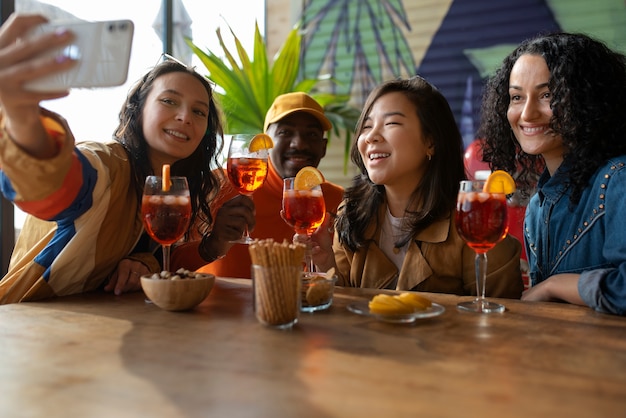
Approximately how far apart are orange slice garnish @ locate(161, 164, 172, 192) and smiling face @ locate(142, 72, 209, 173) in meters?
0.55

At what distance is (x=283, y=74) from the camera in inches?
170

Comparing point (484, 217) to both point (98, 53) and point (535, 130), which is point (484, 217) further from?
point (98, 53)

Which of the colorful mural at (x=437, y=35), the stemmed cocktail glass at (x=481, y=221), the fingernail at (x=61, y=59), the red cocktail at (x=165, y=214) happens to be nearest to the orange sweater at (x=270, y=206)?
the red cocktail at (x=165, y=214)

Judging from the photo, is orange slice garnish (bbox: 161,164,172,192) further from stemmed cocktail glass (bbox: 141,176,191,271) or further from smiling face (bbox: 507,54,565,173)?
smiling face (bbox: 507,54,565,173)

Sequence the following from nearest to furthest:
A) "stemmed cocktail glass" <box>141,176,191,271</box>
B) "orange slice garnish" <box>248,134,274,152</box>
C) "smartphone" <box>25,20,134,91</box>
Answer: "smartphone" <box>25,20,134,91</box>
"stemmed cocktail glass" <box>141,176,191,271</box>
"orange slice garnish" <box>248,134,274,152</box>

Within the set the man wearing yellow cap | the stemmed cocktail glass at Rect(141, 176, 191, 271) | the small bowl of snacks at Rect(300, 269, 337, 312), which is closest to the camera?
the small bowl of snacks at Rect(300, 269, 337, 312)

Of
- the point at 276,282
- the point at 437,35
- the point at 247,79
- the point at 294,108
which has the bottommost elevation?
the point at 276,282

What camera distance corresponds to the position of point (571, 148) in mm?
1846

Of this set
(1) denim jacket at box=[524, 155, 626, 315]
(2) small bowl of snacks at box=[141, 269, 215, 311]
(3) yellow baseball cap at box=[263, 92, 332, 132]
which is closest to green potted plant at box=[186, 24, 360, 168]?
(3) yellow baseball cap at box=[263, 92, 332, 132]

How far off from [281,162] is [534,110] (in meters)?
1.44

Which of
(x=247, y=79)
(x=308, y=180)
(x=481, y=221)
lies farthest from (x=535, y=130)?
(x=247, y=79)

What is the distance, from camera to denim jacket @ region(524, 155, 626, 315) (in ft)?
4.69

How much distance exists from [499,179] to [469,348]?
53 centimetres

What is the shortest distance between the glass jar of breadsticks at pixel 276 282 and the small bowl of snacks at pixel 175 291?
0.22 m
